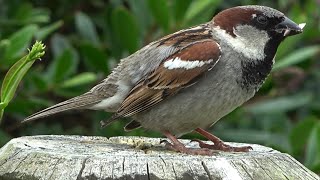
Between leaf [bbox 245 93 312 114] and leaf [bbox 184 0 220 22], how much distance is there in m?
0.60

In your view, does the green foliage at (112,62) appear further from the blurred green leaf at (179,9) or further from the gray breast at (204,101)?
the gray breast at (204,101)

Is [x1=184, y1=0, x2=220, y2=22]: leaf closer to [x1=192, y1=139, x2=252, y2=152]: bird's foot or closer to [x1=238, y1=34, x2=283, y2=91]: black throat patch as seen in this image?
[x1=238, y1=34, x2=283, y2=91]: black throat patch

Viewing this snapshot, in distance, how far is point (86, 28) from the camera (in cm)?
442

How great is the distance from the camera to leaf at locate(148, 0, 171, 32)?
4215 millimetres

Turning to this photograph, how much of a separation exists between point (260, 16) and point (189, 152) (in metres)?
0.78

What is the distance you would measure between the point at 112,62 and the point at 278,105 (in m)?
0.90

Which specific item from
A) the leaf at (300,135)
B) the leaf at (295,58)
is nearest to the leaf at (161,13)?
the leaf at (295,58)

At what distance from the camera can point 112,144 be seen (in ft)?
9.96

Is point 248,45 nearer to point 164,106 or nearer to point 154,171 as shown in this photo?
point 164,106

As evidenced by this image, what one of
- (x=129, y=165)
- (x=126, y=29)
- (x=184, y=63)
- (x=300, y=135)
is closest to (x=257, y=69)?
(x=184, y=63)

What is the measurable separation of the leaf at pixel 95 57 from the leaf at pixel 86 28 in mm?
119

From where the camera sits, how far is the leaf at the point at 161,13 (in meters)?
4.21

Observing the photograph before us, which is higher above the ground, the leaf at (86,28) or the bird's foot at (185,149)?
the leaf at (86,28)

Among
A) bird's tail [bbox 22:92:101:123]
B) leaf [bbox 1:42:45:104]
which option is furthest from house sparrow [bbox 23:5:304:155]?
leaf [bbox 1:42:45:104]
